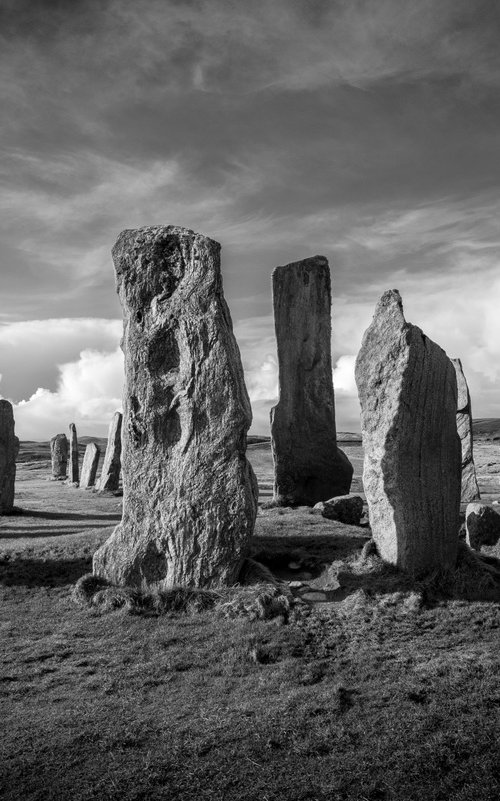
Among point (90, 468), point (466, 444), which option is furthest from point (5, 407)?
point (466, 444)

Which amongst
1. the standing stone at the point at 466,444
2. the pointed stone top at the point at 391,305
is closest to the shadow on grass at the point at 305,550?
the pointed stone top at the point at 391,305

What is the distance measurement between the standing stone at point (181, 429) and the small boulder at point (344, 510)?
22.5 ft

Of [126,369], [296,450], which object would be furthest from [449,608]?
Answer: [296,450]

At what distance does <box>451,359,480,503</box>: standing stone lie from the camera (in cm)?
2352

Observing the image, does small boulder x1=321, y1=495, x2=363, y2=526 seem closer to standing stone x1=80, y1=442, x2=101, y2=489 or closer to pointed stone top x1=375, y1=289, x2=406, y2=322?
pointed stone top x1=375, y1=289, x2=406, y2=322

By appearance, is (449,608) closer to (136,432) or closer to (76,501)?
(136,432)

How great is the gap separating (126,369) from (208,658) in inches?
253

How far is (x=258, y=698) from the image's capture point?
Result: 9203 millimetres

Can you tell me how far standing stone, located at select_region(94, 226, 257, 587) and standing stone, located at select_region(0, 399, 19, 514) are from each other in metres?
13.0

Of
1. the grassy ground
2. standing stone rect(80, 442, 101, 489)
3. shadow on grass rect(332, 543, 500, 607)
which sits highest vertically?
standing stone rect(80, 442, 101, 489)

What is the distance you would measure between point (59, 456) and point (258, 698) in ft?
130

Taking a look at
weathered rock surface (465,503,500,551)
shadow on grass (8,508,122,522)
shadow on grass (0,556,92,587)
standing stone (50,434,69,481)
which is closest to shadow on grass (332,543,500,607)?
weathered rock surface (465,503,500,551)

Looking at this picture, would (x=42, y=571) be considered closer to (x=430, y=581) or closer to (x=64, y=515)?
(x=430, y=581)

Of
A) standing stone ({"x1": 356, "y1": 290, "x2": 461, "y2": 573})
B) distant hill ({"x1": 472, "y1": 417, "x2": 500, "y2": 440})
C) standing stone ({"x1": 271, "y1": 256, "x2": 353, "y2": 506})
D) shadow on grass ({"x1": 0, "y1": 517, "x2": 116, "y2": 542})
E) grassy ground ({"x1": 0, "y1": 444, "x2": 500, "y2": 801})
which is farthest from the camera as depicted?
distant hill ({"x1": 472, "y1": 417, "x2": 500, "y2": 440})
